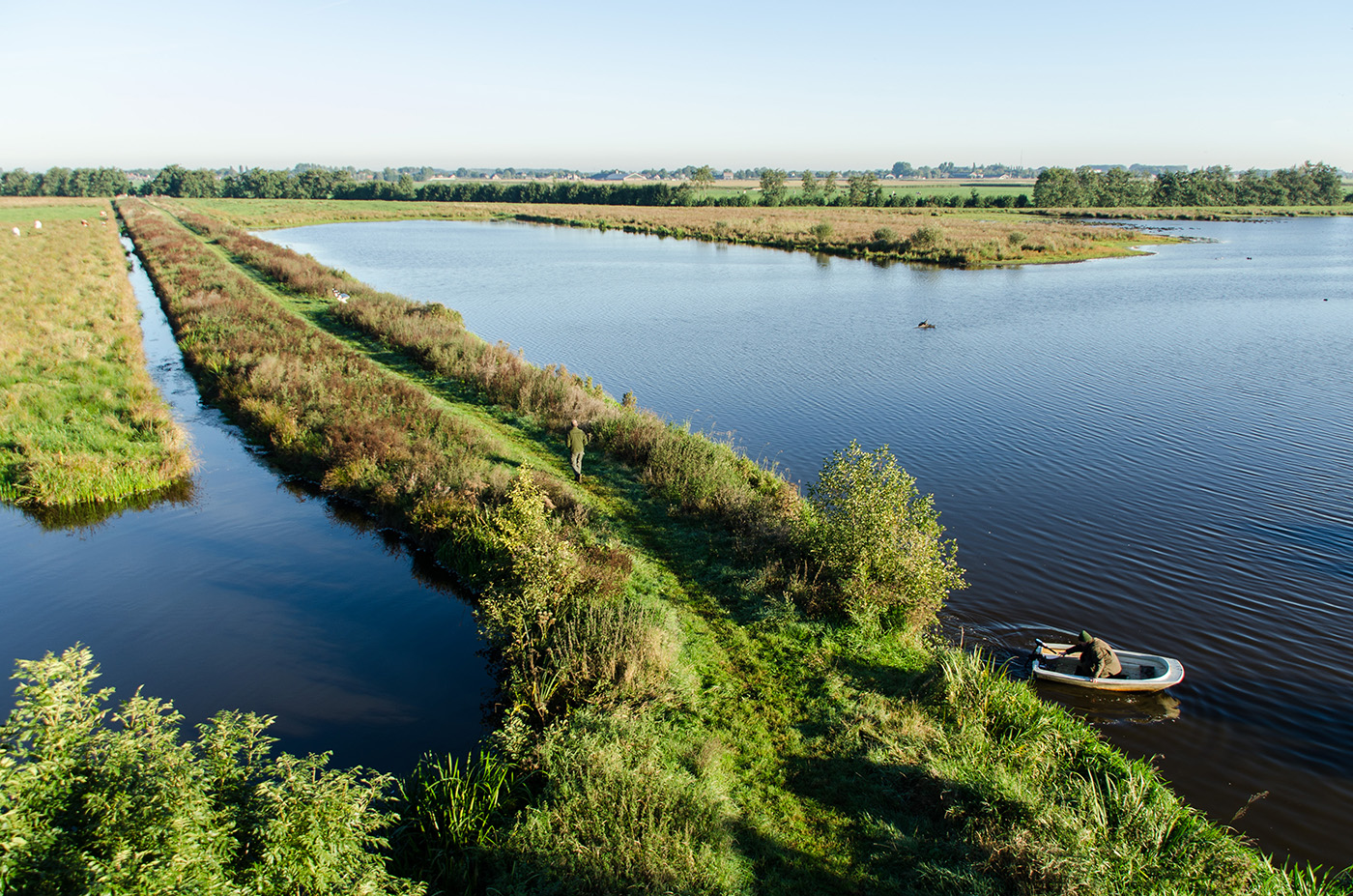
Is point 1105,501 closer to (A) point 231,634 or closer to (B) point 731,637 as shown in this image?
(B) point 731,637

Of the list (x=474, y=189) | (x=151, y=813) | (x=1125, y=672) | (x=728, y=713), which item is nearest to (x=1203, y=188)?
(x=474, y=189)

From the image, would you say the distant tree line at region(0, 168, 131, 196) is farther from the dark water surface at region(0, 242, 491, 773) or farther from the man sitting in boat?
the man sitting in boat

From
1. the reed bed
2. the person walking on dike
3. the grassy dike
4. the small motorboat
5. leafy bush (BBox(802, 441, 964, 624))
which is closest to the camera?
the grassy dike

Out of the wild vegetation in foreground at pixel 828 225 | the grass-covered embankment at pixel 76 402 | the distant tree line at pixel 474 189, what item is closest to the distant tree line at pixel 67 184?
the distant tree line at pixel 474 189

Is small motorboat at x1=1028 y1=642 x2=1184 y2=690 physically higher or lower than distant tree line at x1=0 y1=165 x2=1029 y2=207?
lower

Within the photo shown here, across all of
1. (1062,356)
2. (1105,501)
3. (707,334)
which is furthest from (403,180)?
(1105,501)

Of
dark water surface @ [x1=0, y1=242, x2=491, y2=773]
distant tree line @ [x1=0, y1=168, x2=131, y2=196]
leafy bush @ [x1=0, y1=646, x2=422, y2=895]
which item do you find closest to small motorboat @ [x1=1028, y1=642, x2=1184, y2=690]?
dark water surface @ [x1=0, y1=242, x2=491, y2=773]
